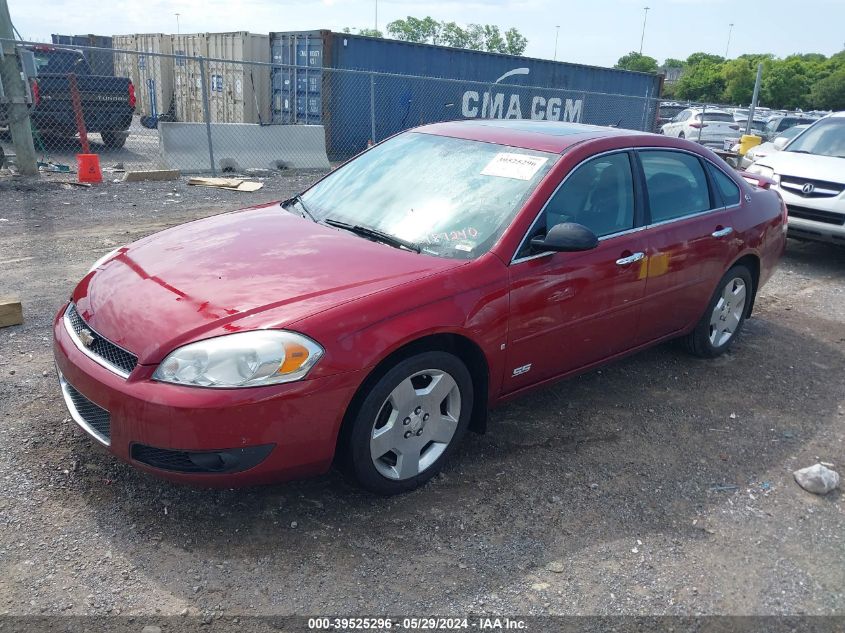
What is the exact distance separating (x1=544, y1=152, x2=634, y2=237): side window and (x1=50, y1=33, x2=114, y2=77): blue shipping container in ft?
59.9

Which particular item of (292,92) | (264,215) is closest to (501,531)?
(264,215)

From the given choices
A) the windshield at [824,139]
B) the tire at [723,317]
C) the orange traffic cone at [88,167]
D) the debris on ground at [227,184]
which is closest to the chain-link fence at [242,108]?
the debris on ground at [227,184]

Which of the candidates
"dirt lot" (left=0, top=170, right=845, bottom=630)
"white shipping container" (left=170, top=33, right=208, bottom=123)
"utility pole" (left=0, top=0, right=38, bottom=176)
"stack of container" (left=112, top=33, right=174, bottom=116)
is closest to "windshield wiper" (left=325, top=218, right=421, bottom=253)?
"dirt lot" (left=0, top=170, right=845, bottom=630)

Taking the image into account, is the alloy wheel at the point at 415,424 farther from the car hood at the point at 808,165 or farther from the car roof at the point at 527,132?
the car hood at the point at 808,165

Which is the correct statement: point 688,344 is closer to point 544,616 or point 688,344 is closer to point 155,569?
point 544,616

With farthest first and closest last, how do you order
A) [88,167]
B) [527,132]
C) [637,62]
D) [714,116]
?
[637,62] < [714,116] < [88,167] < [527,132]

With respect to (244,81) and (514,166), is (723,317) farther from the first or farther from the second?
(244,81)

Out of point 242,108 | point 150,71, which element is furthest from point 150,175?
point 150,71

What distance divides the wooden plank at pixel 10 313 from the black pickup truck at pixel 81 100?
30.8 ft

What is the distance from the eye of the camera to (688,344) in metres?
5.04

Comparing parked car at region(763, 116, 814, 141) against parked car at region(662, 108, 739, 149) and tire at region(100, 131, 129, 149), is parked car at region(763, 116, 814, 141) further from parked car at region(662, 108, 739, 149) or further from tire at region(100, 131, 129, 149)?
tire at region(100, 131, 129, 149)

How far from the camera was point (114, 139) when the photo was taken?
14.6 m

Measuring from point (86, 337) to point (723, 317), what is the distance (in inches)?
165

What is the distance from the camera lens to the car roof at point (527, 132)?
3.91 meters
